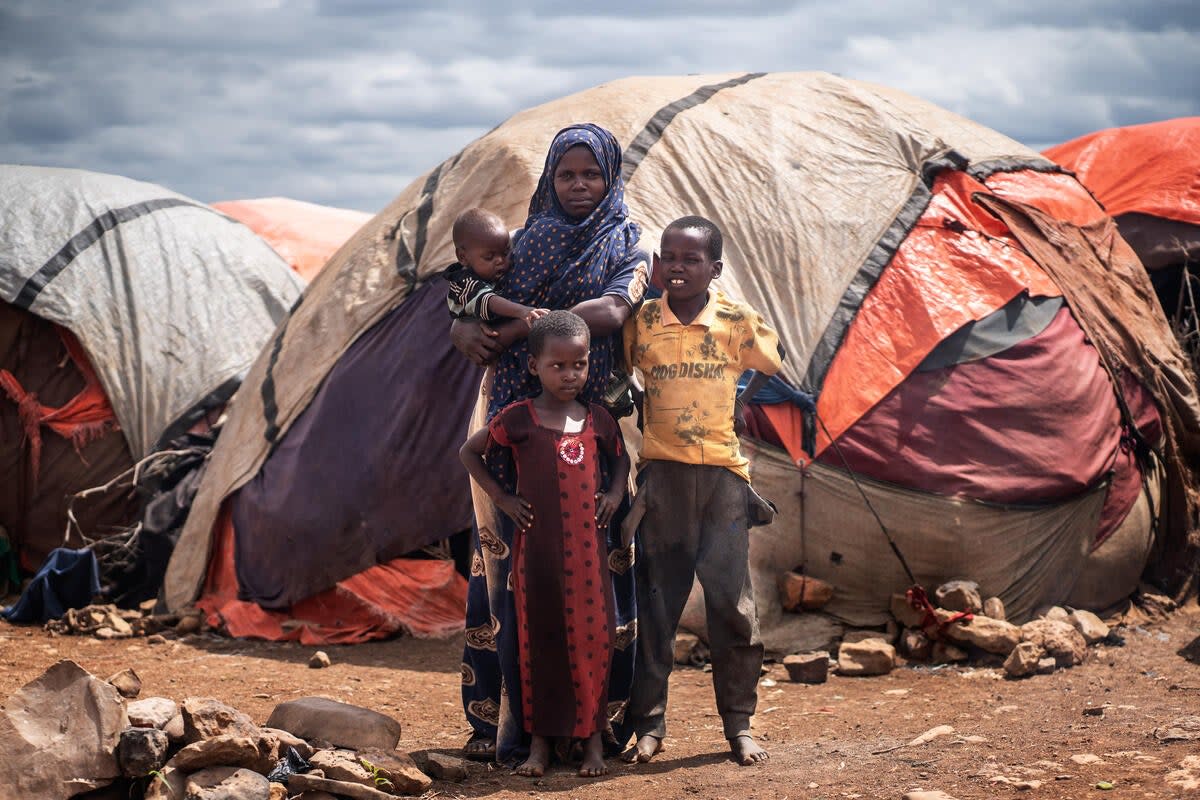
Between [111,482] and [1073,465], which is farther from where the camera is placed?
[111,482]

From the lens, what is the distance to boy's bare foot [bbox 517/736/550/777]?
3.43 metres

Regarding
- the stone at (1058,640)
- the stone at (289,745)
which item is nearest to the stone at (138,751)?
the stone at (289,745)

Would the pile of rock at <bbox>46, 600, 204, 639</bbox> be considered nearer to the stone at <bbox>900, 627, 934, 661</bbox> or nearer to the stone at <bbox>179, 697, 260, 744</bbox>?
the stone at <bbox>179, 697, 260, 744</bbox>

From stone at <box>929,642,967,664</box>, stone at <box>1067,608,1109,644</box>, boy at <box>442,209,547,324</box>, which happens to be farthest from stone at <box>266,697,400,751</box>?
stone at <box>1067,608,1109,644</box>

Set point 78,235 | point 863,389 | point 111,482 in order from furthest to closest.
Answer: point 78,235 → point 111,482 → point 863,389

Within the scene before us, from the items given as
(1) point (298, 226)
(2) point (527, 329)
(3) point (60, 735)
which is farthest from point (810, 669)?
(1) point (298, 226)

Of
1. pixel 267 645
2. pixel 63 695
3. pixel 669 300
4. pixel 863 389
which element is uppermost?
pixel 669 300

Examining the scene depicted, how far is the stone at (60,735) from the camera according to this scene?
3131 mm

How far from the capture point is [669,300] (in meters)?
3.62

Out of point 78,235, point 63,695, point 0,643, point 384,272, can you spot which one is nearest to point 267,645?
point 0,643

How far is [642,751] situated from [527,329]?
→ 124cm

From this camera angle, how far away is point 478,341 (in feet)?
11.7

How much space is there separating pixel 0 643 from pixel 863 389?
4.04 m

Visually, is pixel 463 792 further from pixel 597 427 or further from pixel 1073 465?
pixel 1073 465
